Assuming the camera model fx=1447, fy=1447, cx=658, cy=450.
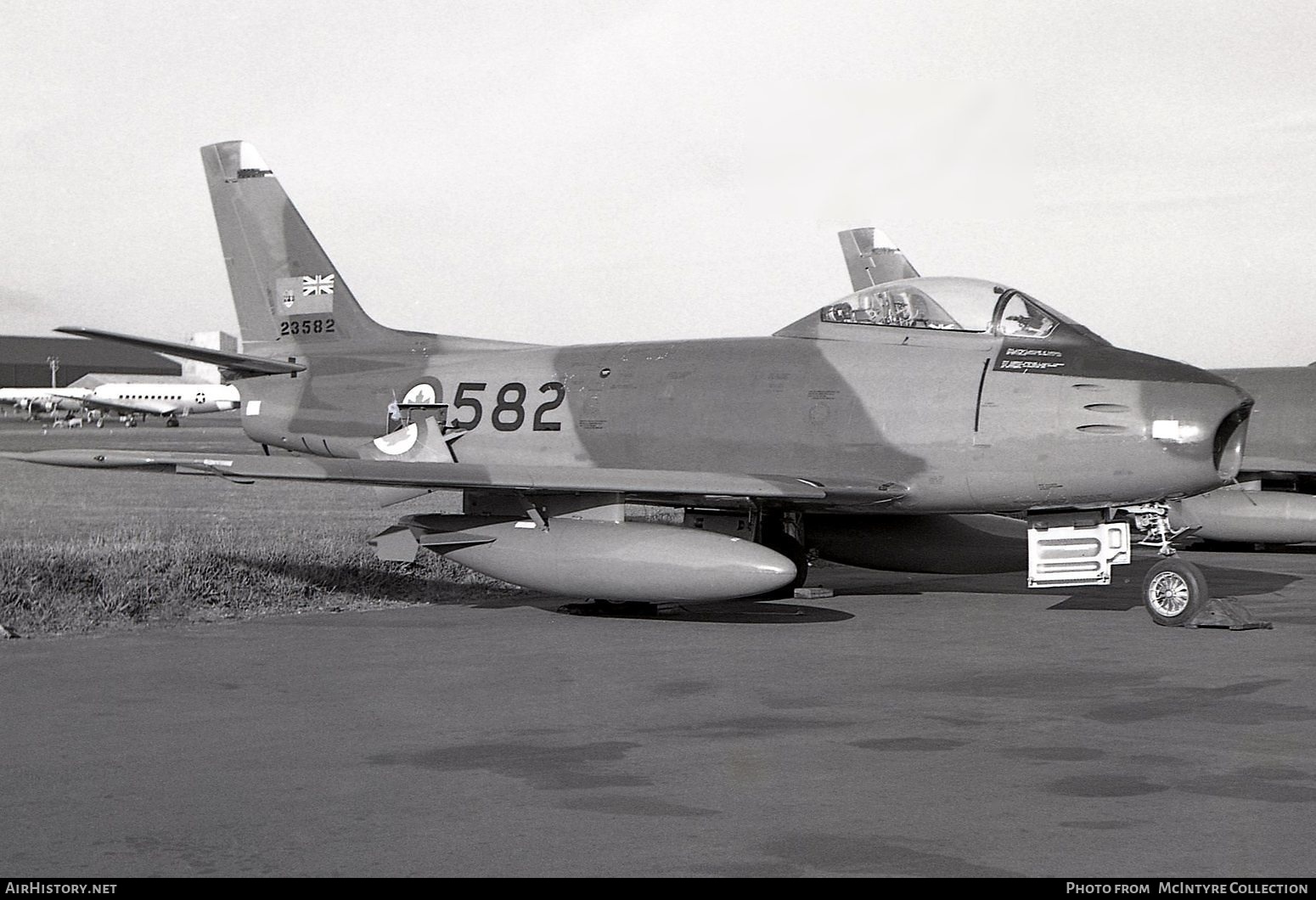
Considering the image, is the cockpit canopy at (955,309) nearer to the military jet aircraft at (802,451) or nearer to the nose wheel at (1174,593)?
the military jet aircraft at (802,451)

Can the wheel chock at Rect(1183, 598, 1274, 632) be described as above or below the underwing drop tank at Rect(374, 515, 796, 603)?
below

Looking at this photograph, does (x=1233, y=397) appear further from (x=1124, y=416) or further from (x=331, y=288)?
(x=331, y=288)

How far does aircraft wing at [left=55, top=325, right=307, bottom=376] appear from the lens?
1236cm

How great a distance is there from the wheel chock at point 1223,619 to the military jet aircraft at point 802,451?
12cm

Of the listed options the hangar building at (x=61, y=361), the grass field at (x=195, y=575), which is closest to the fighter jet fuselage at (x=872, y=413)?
the grass field at (x=195, y=575)

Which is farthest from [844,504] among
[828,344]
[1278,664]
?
[1278,664]

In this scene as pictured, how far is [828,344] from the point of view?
12281 mm

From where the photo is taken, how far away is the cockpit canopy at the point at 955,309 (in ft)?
38.1

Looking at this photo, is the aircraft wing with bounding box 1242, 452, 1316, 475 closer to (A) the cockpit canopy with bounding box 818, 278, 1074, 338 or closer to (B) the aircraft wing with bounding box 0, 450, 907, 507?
(A) the cockpit canopy with bounding box 818, 278, 1074, 338

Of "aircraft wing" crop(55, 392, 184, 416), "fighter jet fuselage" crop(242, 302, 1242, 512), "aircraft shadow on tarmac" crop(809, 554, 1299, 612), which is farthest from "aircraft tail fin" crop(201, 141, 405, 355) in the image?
"aircraft wing" crop(55, 392, 184, 416)

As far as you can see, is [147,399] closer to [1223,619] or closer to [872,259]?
[872,259]

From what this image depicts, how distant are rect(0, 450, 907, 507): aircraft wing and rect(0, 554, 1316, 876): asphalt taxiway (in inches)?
41.3

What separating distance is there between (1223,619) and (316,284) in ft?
32.6

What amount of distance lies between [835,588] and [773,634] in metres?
3.41
